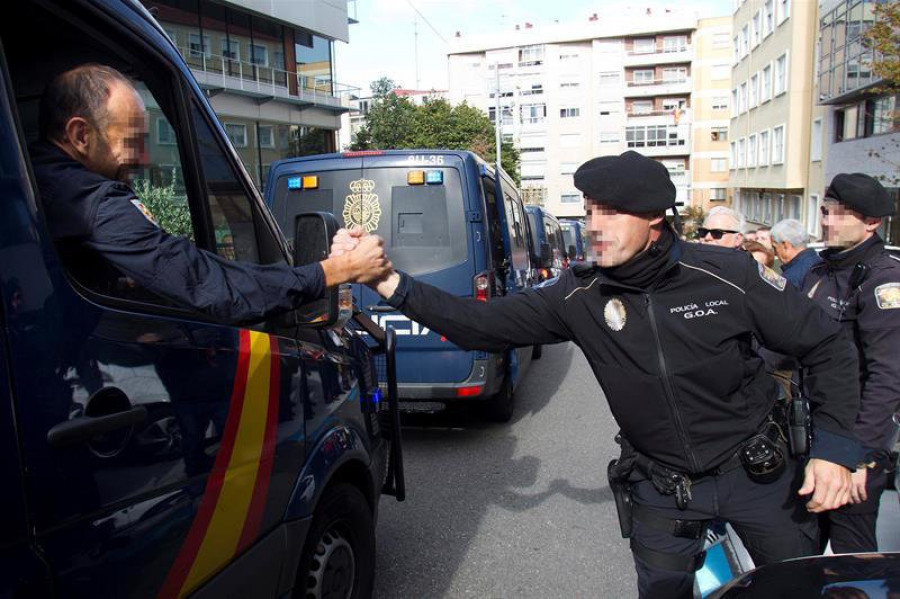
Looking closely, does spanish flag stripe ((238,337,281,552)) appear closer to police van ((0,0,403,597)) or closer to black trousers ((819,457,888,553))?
police van ((0,0,403,597))

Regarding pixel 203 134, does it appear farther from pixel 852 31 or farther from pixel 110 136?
pixel 852 31

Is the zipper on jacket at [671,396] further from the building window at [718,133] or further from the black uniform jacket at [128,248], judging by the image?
the building window at [718,133]

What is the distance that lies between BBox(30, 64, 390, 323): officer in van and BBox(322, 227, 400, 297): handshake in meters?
0.23

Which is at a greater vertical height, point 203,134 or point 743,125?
point 743,125

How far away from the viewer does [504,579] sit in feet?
12.1

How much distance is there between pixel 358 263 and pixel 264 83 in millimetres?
24860

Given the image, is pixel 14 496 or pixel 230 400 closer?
pixel 14 496

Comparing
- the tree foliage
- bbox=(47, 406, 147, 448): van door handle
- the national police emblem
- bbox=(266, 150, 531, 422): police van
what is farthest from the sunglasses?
the tree foliage

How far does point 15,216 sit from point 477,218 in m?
4.28

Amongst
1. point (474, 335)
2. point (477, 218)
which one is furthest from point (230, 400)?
point (477, 218)

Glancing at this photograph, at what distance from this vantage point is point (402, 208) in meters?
5.61

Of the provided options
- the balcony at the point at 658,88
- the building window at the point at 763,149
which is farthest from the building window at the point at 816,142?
the balcony at the point at 658,88

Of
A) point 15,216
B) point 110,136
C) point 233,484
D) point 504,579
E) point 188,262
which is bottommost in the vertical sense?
point 504,579

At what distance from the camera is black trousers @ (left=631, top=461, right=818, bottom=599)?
2273mm
